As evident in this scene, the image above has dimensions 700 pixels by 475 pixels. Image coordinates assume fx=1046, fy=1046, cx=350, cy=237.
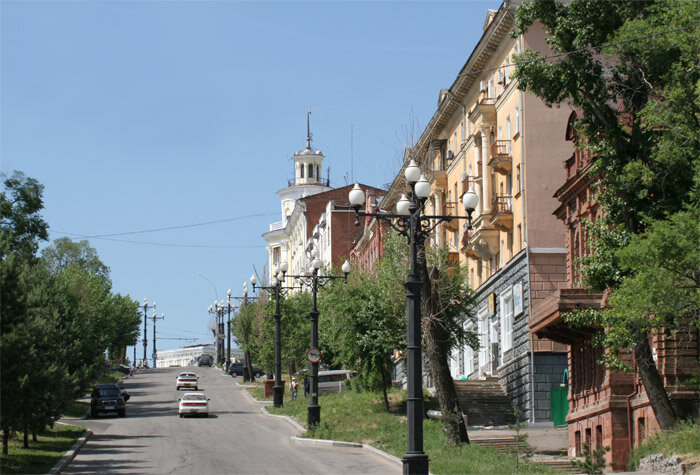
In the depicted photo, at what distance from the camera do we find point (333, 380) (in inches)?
2416

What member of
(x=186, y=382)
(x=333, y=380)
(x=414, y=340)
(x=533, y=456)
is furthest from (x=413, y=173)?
(x=186, y=382)

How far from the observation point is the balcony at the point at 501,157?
154 feet

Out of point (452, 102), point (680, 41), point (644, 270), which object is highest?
point (452, 102)

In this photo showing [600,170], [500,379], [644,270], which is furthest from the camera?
Answer: [500,379]

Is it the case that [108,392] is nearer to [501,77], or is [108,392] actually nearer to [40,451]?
[40,451]

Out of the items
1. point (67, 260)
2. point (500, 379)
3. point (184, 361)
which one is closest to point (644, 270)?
point (500, 379)

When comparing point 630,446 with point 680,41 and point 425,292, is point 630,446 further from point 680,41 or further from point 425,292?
point 680,41

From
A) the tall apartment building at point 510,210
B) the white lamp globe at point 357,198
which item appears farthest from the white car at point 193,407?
the white lamp globe at point 357,198

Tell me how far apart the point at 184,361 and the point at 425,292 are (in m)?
123

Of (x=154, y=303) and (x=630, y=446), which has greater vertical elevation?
(x=154, y=303)

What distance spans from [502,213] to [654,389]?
69.9 feet

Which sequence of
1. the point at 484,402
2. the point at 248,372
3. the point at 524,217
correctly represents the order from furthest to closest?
the point at 248,372 → the point at 484,402 → the point at 524,217

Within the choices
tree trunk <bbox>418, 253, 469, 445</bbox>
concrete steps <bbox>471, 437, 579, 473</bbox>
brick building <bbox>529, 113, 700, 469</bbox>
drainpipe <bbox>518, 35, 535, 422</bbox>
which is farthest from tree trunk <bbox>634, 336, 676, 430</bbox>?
drainpipe <bbox>518, 35, 535, 422</bbox>

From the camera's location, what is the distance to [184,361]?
495 feet
